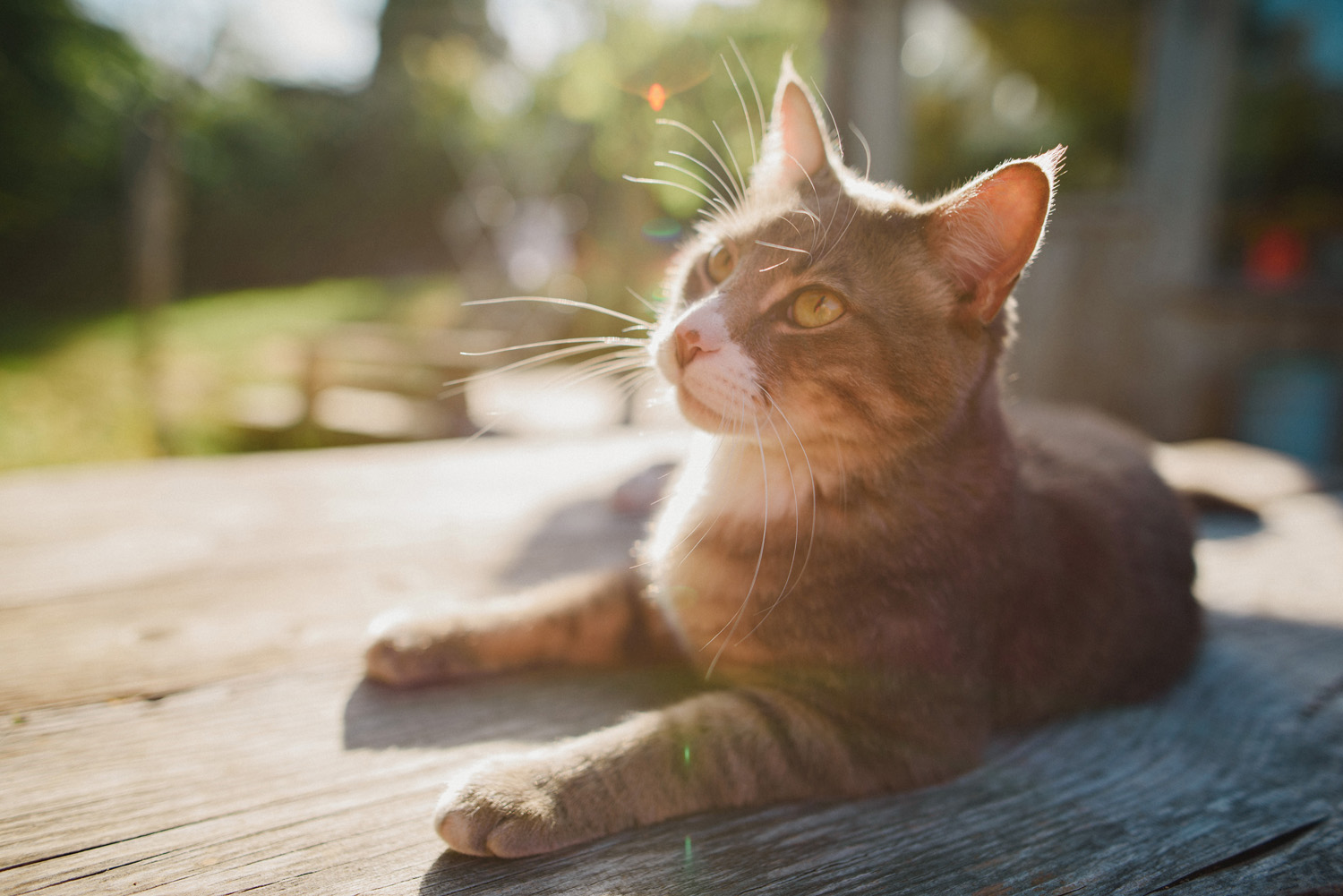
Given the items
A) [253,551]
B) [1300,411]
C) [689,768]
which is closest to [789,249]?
[689,768]

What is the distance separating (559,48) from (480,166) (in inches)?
217

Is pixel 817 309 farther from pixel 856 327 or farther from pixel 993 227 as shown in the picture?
pixel 993 227

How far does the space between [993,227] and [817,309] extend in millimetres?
314

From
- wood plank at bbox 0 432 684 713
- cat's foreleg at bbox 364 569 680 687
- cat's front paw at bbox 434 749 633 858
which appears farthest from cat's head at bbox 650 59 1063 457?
wood plank at bbox 0 432 684 713

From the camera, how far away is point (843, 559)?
1.35 m

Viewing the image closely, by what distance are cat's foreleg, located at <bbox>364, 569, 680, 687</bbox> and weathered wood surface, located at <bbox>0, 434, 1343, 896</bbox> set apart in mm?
46

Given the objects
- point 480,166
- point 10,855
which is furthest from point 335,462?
point 480,166

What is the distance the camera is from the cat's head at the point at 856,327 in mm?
1310

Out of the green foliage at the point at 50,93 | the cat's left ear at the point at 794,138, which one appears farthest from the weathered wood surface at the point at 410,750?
the green foliage at the point at 50,93

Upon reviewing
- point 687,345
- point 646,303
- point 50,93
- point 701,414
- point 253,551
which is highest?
point 50,93

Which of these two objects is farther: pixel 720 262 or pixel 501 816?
pixel 720 262

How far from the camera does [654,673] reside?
1517 mm

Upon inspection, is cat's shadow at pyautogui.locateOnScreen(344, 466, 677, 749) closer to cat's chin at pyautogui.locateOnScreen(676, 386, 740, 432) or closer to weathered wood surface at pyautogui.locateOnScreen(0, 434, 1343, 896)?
weathered wood surface at pyautogui.locateOnScreen(0, 434, 1343, 896)

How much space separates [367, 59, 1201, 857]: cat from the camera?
46.9 inches
